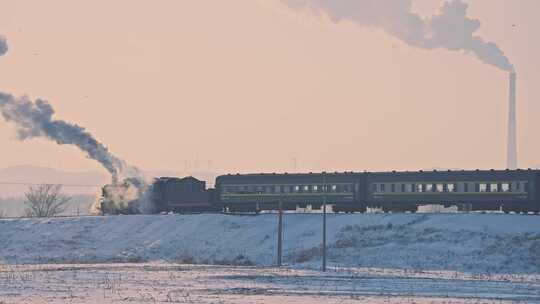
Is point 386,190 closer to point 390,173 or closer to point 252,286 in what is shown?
point 390,173

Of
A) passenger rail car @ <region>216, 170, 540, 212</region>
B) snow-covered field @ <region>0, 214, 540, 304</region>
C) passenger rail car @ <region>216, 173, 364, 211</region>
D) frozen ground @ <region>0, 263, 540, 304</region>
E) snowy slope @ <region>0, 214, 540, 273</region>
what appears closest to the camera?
frozen ground @ <region>0, 263, 540, 304</region>

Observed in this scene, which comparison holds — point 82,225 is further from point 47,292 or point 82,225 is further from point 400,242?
point 47,292

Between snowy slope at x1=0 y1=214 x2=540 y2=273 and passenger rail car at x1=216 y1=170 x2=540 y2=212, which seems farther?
passenger rail car at x1=216 y1=170 x2=540 y2=212

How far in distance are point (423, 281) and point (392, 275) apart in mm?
5692

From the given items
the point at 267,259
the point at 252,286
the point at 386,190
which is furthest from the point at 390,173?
the point at 252,286

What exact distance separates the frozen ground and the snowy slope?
263 inches

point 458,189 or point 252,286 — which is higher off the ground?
point 458,189

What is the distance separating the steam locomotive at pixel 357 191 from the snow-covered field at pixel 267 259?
2514 millimetres

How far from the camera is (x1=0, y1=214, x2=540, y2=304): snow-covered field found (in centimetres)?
5275

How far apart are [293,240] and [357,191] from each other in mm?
8276

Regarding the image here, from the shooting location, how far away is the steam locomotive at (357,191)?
286 feet

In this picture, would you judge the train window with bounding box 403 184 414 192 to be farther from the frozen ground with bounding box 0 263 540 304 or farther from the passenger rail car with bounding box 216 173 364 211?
the frozen ground with bounding box 0 263 540 304

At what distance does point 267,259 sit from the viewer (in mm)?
85375

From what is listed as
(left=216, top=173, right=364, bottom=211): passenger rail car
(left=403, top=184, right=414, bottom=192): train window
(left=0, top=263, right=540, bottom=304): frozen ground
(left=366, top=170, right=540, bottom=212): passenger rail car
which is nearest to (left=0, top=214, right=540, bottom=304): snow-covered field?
(left=0, top=263, right=540, bottom=304): frozen ground
